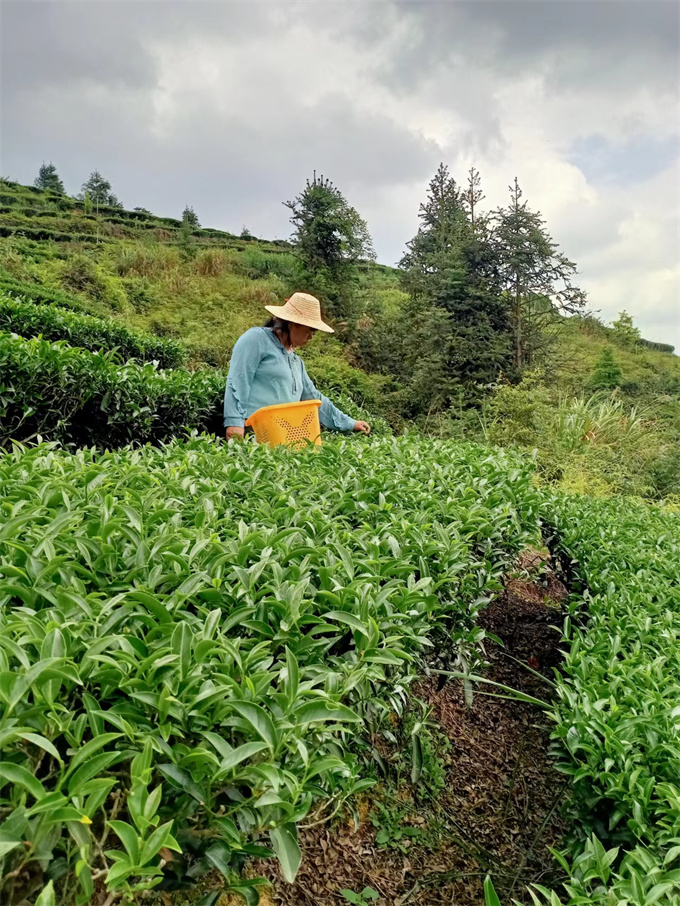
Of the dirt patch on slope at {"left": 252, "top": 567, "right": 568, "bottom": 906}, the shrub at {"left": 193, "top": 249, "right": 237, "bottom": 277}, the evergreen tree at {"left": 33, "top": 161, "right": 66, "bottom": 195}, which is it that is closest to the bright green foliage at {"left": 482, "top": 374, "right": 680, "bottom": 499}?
the dirt patch on slope at {"left": 252, "top": 567, "right": 568, "bottom": 906}

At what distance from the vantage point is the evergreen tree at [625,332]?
22359 mm

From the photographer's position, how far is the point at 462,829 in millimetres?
1984

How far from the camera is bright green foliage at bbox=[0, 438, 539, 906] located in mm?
726

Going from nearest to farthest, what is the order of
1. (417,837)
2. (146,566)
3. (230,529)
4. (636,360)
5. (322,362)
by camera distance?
1. (146,566)
2. (230,529)
3. (417,837)
4. (322,362)
5. (636,360)

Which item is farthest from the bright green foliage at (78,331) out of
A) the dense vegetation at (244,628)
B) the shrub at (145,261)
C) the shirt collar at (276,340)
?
the shrub at (145,261)

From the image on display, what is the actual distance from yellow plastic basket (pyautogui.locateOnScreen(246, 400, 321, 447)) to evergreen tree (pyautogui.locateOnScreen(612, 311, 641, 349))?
22.7 m

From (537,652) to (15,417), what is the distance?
3.11 meters

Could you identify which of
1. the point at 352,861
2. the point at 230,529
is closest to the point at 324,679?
the point at 230,529

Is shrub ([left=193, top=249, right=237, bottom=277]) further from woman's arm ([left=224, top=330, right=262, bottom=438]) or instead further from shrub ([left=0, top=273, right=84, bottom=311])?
woman's arm ([left=224, top=330, right=262, bottom=438])

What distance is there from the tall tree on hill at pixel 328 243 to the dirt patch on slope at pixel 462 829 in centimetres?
1123

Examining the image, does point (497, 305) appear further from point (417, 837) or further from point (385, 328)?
point (417, 837)

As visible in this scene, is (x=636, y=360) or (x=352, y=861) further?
(x=636, y=360)

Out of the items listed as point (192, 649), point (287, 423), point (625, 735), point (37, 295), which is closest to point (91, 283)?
point (37, 295)

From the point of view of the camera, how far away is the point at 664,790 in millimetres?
1197
